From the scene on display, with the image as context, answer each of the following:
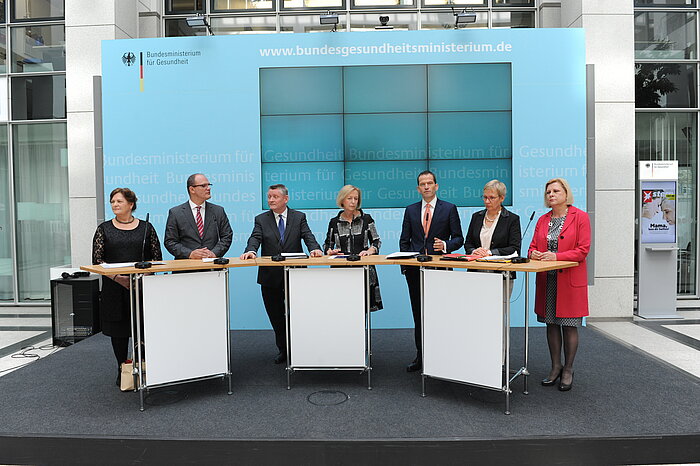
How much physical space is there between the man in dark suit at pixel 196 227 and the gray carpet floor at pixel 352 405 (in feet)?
3.85

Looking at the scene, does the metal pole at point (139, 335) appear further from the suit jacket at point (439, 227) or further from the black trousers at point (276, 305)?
the suit jacket at point (439, 227)

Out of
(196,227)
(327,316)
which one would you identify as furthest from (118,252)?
(327,316)

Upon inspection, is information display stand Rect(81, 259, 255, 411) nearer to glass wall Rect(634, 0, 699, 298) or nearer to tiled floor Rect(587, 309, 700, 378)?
tiled floor Rect(587, 309, 700, 378)

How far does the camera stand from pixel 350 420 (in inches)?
126

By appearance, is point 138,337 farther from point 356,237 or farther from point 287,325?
point 356,237

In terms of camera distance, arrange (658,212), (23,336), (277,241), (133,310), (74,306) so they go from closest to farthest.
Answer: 1. (133,310)
2. (277,241)
3. (74,306)
4. (23,336)
5. (658,212)

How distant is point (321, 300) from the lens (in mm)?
3814

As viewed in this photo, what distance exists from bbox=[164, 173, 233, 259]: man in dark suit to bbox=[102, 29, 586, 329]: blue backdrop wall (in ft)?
5.58

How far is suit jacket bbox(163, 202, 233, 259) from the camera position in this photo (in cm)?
412

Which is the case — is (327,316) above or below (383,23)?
below

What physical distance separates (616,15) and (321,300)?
5667 millimetres

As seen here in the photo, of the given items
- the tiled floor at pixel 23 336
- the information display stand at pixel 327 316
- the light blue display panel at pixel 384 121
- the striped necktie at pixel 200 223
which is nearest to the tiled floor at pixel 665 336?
the light blue display panel at pixel 384 121

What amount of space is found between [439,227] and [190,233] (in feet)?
7.27

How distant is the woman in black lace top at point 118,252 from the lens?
3.69 metres
